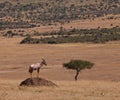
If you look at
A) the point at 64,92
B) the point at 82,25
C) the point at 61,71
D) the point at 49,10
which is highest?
the point at 64,92

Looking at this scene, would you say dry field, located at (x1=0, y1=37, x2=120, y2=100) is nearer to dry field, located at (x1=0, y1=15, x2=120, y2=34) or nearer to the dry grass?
the dry grass

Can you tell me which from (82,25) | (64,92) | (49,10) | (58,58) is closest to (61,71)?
(58,58)

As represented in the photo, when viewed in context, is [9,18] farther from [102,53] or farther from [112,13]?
[102,53]

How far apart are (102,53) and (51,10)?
3456 inches

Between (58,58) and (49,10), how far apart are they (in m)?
90.7

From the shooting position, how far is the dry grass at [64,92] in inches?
907

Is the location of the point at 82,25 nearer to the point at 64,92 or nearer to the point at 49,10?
the point at 49,10

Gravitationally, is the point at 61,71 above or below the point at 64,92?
below

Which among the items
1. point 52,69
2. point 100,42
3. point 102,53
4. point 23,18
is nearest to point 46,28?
point 23,18

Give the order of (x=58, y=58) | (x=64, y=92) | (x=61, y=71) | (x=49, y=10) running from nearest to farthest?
(x=64, y=92) → (x=61, y=71) → (x=58, y=58) → (x=49, y=10)

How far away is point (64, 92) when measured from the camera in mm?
25562

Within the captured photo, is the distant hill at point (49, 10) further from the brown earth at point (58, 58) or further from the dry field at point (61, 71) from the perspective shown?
the brown earth at point (58, 58)

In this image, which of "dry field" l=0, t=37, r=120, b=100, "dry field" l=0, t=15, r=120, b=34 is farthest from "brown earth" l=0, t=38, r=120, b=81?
"dry field" l=0, t=15, r=120, b=34

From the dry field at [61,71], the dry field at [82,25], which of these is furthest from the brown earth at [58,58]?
the dry field at [82,25]
